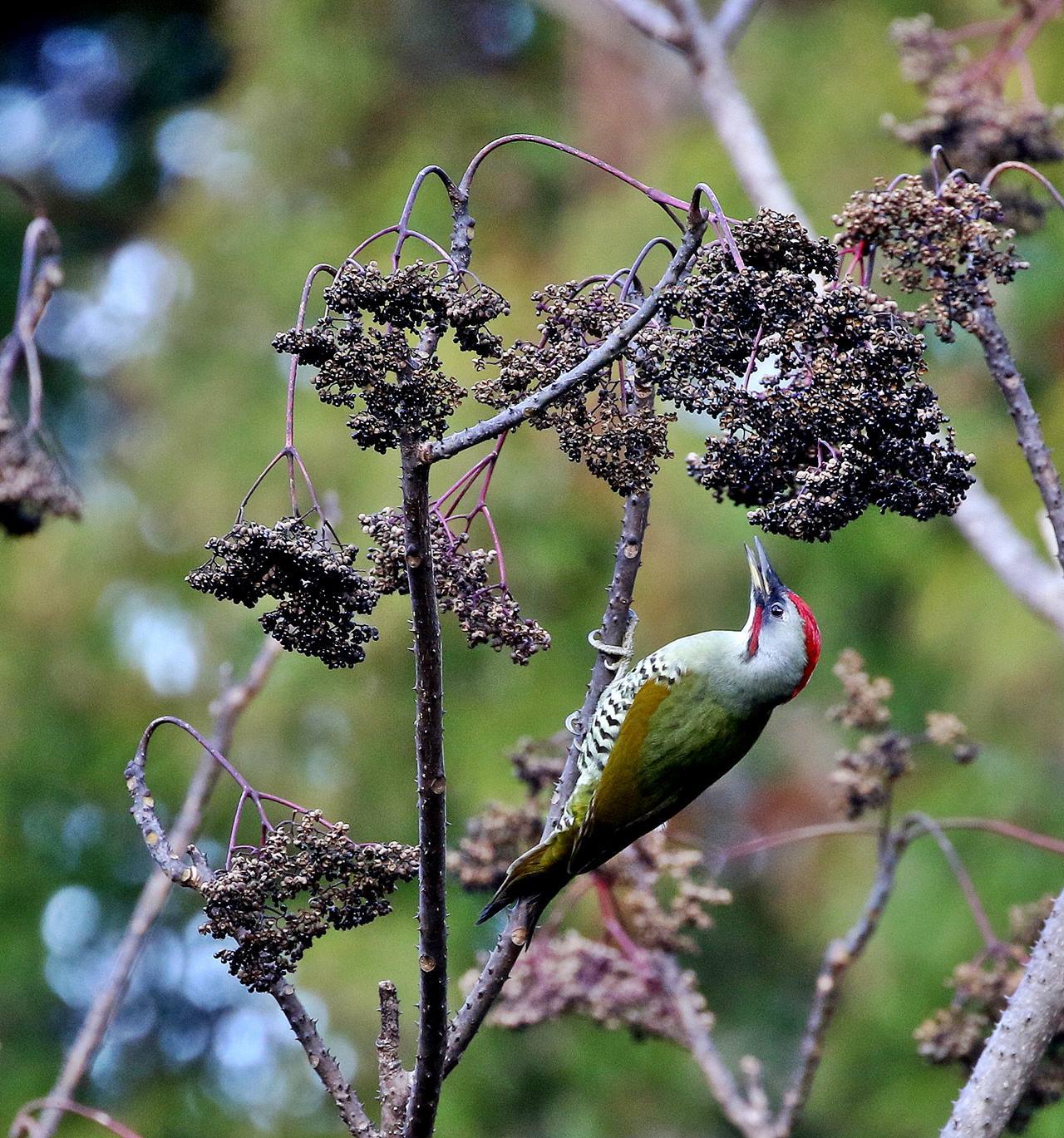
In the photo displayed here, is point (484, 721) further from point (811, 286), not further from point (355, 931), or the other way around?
point (811, 286)

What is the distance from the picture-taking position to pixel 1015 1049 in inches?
92.4

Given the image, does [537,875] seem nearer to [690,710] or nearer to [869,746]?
[690,710]

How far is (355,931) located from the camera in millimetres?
7332

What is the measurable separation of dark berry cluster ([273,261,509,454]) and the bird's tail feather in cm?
135

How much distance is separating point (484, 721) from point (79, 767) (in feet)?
9.18

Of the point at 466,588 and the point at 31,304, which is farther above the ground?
the point at 31,304

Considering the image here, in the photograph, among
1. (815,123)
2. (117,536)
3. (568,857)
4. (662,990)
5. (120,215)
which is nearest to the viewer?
(568,857)

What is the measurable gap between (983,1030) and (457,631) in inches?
164

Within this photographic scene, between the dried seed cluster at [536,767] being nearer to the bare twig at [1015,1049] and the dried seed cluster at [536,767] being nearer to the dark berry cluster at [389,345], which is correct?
the bare twig at [1015,1049]

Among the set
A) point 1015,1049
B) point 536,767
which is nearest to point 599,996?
point 536,767

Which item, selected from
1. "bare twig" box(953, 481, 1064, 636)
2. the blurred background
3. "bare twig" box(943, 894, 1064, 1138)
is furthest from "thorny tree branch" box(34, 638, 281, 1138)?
the blurred background

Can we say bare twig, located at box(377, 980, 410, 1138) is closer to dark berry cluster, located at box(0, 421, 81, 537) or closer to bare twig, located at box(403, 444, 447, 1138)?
bare twig, located at box(403, 444, 447, 1138)

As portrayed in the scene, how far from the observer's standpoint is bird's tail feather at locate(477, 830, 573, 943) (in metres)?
3.10

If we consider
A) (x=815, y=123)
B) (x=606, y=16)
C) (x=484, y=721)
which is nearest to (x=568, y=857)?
(x=484, y=721)
